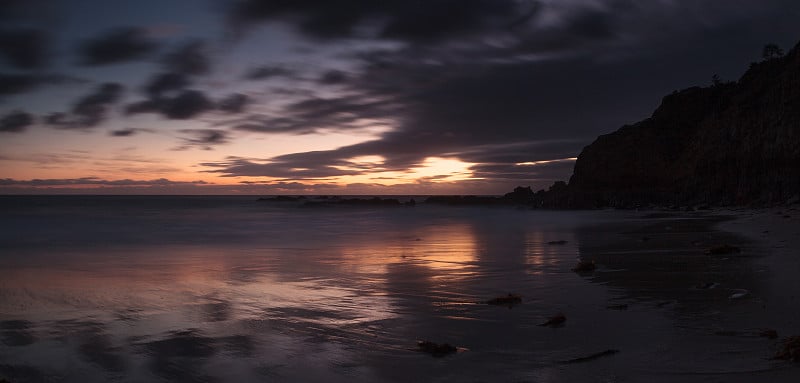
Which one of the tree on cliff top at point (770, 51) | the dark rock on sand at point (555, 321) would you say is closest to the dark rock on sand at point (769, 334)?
the dark rock on sand at point (555, 321)

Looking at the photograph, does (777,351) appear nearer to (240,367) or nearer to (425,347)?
(425,347)

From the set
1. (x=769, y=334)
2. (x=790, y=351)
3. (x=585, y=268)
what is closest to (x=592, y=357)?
(x=790, y=351)

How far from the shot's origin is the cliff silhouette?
39812mm

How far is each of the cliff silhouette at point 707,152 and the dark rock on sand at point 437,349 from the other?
35002 mm

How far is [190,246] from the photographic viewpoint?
84.5 ft

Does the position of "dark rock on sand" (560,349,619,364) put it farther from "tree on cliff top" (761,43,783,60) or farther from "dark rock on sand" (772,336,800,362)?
"tree on cliff top" (761,43,783,60)

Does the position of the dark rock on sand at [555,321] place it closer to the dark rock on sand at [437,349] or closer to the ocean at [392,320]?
the ocean at [392,320]

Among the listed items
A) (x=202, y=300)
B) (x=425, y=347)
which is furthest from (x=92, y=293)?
(x=425, y=347)

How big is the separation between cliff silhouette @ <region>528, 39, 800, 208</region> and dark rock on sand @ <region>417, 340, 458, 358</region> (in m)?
35.0

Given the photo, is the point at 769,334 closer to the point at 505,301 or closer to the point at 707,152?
the point at 505,301

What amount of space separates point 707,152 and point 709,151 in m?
0.21

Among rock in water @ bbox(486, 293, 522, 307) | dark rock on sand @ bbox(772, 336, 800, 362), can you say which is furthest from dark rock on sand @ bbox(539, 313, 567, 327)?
Answer: dark rock on sand @ bbox(772, 336, 800, 362)

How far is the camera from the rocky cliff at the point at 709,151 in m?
39.8

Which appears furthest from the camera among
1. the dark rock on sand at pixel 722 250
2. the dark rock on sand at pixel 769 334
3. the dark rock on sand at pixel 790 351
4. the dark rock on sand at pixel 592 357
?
the dark rock on sand at pixel 722 250
